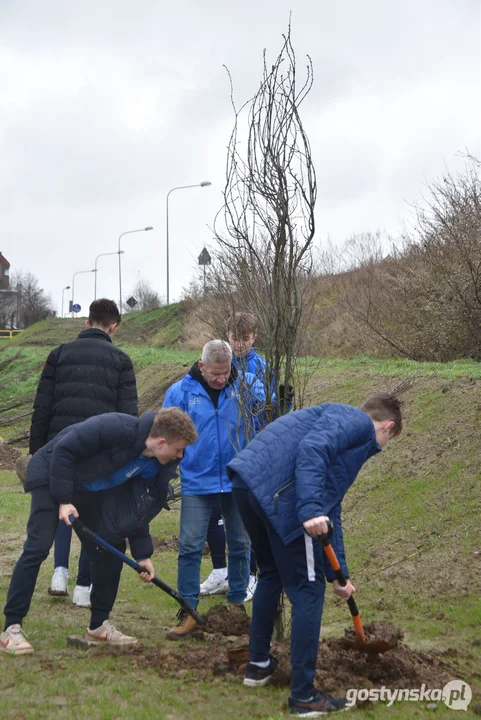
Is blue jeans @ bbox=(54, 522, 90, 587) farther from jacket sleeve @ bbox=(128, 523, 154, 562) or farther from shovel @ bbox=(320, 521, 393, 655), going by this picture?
shovel @ bbox=(320, 521, 393, 655)

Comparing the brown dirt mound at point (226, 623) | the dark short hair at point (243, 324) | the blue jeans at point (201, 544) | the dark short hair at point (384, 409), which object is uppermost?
the dark short hair at point (243, 324)

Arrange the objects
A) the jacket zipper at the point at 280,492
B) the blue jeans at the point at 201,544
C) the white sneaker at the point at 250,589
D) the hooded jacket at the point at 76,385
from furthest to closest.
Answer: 1. the white sneaker at the point at 250,589
2. the hooded jacket at the point at 76,385
3. the blue jeans at the point at 201,544
4. the jacket zipper at the point at 280,492

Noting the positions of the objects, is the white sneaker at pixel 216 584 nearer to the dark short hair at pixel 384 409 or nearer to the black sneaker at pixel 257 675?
the black sneaker at pixel 257 675

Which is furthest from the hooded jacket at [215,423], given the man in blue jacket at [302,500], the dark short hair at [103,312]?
the man in blue jacket at [302,500]

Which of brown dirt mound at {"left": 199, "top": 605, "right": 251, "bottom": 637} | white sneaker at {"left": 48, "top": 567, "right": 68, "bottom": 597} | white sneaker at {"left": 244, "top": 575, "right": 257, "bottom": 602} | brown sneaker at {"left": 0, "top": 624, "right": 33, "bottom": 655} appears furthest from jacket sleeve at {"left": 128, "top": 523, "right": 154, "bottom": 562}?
white sneaker at {"left": 48, "top": 567, "right": 68, "bottom": 597}

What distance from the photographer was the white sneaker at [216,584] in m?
6.96

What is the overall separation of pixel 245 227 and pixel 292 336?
0.82 m

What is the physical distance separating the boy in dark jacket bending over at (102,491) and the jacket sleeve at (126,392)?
114 cm

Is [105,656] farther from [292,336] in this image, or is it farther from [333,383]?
[333,383]

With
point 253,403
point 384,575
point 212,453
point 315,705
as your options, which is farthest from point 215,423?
point 315,705

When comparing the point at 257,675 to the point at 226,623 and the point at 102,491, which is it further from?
the point at 102,491

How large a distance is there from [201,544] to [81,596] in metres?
1.18

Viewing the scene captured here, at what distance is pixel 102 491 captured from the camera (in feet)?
17.3

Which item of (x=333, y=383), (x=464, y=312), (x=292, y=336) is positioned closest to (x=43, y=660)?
(x=292, y=336)
